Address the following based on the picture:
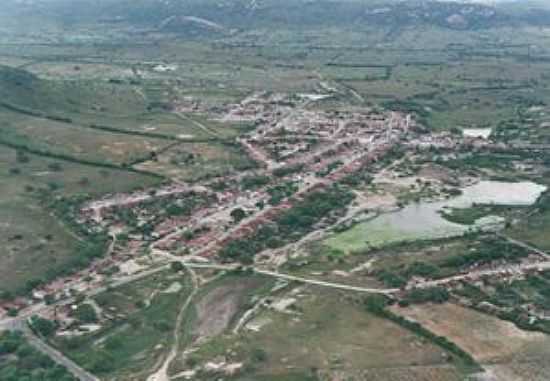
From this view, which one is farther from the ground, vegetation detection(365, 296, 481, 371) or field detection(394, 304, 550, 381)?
vegetation detection(365, 296, 481, 371)

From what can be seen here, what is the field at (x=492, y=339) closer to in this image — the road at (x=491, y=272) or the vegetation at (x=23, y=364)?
the road at (x=491, y=272)

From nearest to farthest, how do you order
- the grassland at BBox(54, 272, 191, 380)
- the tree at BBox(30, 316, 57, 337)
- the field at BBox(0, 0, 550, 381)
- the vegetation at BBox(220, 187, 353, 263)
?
the grassland at BBox(54, 272, 191, 380), the field at BBox(0, 0, 550, 381), the tree at BBox(30, 316, 57, 337), the vegetation at BBox(220, 187, 353, 263)

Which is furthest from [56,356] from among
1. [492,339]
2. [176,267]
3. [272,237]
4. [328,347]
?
[492,339]

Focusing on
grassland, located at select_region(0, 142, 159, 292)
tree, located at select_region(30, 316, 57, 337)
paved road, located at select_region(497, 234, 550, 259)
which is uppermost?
grassland, located at select_region(0, 142, 159, 292)

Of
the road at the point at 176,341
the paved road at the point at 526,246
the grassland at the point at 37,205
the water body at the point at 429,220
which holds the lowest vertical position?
the water body at the point at 429,220

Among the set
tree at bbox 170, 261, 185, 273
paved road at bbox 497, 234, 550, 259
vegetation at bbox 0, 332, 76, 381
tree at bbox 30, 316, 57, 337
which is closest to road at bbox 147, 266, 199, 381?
tree at bbox 170, 261, 185, 273

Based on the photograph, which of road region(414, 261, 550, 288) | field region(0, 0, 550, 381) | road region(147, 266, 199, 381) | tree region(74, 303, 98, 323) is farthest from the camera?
road region(414, 261, 550, 288)

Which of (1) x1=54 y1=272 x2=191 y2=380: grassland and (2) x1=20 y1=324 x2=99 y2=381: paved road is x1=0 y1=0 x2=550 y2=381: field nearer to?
(1) x1=54 y1=272 x2=191 y2=380: grassland

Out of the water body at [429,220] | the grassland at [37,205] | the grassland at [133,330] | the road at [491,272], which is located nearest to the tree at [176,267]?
the grassland at [133,330]

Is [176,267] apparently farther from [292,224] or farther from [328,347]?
[328,347]
